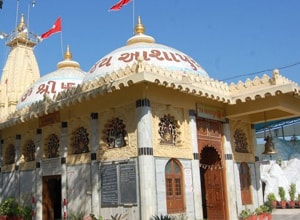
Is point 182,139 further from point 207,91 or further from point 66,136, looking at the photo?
point 66,136

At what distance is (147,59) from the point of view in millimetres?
13320

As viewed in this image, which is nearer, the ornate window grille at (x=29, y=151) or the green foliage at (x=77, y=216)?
the green foliage at (x=77, y=216)

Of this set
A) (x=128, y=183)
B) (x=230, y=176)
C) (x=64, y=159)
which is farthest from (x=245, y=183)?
(x=64, y=159)

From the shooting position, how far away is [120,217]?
1086 centimetres

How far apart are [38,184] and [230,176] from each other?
279 inches

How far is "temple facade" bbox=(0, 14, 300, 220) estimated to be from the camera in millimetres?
10891

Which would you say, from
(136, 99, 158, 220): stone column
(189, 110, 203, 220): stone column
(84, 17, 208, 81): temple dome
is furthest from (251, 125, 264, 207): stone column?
(136, 99, 158, 220): stone column

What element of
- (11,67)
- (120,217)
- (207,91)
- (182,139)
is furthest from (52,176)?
(11,67)

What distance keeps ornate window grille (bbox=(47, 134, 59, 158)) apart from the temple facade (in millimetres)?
42

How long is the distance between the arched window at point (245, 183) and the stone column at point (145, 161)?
194 inches

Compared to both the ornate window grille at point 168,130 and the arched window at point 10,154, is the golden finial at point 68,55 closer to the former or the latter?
the arched window at point 10,154

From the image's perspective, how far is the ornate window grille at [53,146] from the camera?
14086mm

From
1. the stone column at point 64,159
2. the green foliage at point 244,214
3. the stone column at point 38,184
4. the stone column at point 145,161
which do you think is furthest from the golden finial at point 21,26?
the green foliage at point 244,214

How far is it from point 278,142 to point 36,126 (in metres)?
29.4
